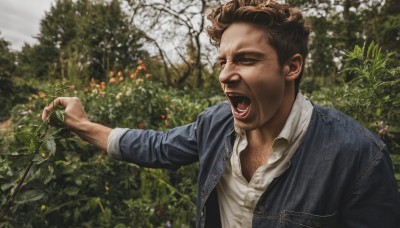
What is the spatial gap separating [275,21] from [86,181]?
177 centimetres

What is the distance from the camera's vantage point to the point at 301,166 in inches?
51.4

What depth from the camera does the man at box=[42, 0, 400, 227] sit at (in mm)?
1201

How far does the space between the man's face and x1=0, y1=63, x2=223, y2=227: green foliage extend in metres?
0.76

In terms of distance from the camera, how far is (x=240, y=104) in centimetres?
143

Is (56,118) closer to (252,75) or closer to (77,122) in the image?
(77,122)

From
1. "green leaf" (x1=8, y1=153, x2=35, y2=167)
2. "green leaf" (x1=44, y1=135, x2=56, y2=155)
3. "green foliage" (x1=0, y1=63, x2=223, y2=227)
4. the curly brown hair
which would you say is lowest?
"green foliage" (x1=0, y1=63, x2=223, y2=227)

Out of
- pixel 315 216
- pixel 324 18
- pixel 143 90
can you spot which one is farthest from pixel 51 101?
pixel 324 18

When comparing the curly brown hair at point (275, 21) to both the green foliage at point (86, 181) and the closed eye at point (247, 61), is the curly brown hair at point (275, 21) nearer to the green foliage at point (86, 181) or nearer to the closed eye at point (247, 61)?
the closed eye at point (247, 61)

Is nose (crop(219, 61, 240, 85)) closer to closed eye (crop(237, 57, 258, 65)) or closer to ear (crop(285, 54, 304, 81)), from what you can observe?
closed eye (crop(237, 57, 258, 65))

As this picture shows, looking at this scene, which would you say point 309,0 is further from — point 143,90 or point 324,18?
point 143,90

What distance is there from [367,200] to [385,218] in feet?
0.28

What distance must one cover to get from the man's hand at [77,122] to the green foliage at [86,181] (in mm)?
42

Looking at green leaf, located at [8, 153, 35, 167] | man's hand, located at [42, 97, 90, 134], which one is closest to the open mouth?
man's hand, located at [42, 97, 90, 134]

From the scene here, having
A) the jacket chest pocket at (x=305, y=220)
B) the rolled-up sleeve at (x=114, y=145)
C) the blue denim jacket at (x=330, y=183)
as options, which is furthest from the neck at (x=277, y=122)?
the rolled-up sleeve at (x=114, y=145)
